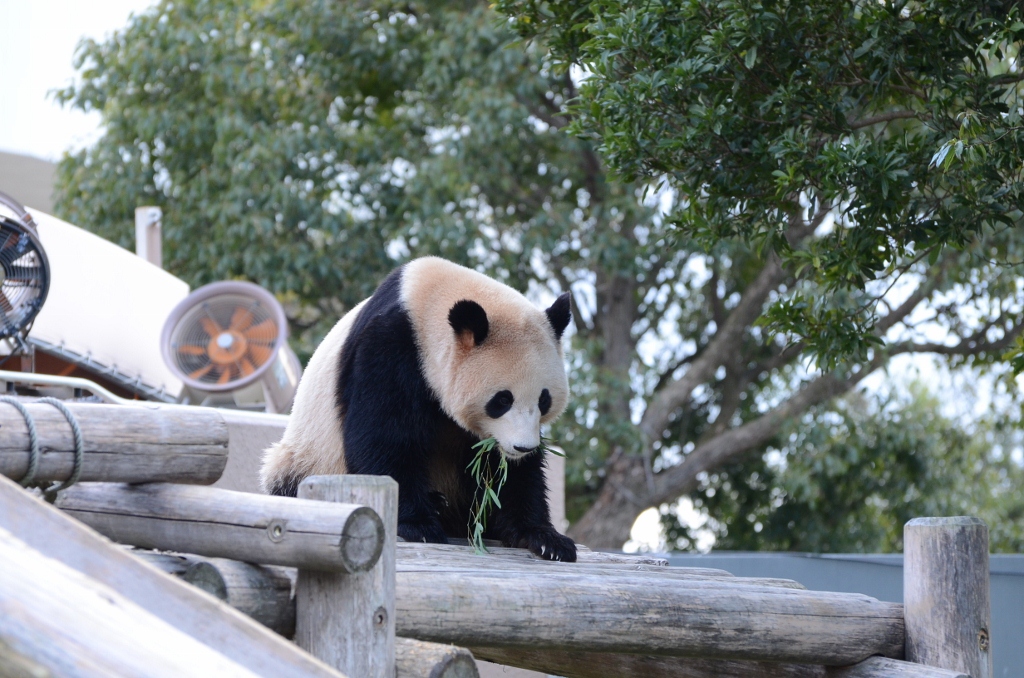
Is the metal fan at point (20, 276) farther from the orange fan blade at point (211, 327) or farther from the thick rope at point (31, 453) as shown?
the thick rope at point (31, 453)

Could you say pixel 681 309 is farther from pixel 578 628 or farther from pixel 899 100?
pixel 578 628

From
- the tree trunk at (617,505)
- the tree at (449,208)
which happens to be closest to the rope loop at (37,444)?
the tree at (449,208)

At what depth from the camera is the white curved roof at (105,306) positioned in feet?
25.0

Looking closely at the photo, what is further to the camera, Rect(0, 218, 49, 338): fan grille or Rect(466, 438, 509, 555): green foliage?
Rect(0, 218, 49, 338): fan grille

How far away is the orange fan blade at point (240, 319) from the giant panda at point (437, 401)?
350 cm

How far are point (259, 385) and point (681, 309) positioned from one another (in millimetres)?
6331

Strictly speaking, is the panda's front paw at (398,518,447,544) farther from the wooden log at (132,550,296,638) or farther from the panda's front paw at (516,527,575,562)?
the wooden log at (132,550,296,638)

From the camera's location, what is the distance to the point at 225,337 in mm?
7480

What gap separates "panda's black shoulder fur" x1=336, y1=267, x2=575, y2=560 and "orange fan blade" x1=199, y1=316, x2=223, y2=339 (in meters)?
3.73

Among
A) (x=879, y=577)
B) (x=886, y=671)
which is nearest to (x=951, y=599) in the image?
(x=886, y=671)

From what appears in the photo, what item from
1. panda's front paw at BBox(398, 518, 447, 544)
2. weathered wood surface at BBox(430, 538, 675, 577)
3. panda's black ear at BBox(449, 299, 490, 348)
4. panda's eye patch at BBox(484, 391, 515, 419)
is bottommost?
weathered wood surface at BBox(430, 538, 675, 577)

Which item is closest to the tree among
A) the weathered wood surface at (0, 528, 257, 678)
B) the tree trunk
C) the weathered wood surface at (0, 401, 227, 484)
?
the tree trunk

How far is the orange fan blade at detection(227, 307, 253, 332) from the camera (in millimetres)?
7516

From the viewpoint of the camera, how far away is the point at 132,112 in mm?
11398
